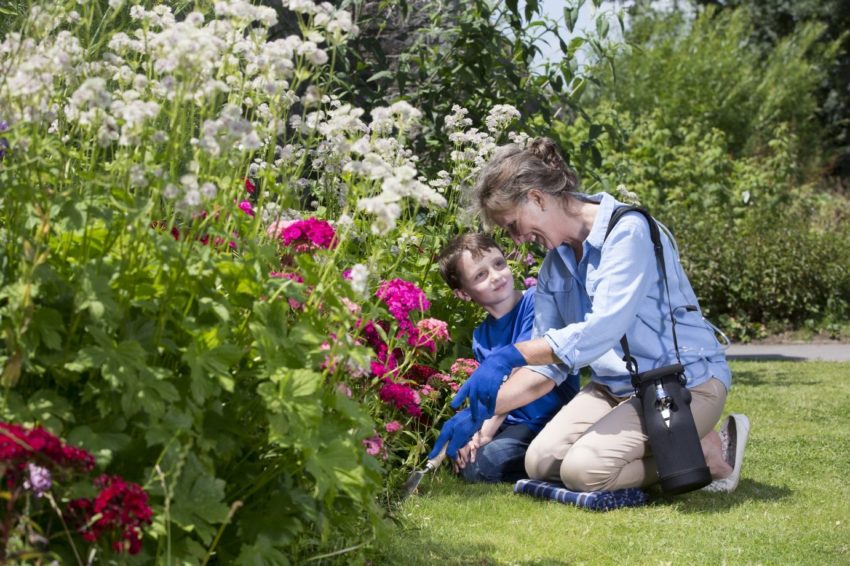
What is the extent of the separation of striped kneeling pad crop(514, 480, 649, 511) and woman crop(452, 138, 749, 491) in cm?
3

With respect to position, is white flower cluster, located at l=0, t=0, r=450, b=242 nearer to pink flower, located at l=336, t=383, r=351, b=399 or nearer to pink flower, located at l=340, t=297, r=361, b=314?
pink flower, located at l=340, t=297, r=361, b=314

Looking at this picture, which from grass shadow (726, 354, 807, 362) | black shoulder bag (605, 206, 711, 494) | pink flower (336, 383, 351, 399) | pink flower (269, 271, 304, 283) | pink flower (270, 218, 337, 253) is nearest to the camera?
pink flower (336, 383, 351, 399)

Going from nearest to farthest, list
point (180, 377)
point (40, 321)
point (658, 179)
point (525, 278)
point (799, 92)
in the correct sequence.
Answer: point (40, 321) < point (180, 377) < point (525, 278) < point (658, 179) < point (799, 92)

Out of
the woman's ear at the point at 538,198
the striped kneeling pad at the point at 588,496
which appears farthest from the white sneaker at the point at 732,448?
the woman's ear at the point at 538,198

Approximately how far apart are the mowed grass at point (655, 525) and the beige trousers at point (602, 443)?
0.40 feet

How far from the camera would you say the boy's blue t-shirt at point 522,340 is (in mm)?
4480

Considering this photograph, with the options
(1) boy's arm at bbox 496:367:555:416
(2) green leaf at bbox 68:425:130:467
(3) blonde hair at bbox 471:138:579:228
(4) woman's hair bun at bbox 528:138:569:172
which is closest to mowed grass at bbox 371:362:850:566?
(1) boy's arm at bbox 496:367:555:416

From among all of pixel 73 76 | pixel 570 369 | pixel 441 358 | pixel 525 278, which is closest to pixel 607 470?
pixel 570 369

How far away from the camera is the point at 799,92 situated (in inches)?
833

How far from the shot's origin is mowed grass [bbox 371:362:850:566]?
10.9 ft

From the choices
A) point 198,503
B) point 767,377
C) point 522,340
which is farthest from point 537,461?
point 767,377

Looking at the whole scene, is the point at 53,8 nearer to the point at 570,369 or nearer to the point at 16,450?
the point at 16,450

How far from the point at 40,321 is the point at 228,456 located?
1.57 feet

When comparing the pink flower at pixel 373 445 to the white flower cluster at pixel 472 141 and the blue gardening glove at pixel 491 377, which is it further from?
the white flower cluster at pixel 472 141
